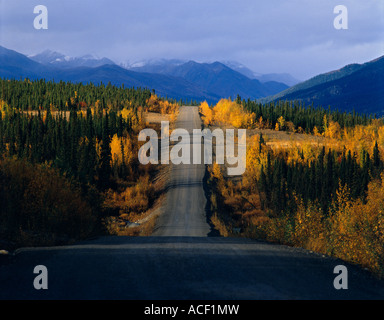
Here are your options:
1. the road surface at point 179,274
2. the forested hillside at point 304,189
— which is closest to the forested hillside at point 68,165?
the road surface at point 179,274

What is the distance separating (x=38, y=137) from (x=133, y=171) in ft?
42.7

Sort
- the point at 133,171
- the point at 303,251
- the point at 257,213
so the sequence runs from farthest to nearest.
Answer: the point at 133,171 → the point at 257,213 → the point at 303,251

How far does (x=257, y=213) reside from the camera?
32.2 metres

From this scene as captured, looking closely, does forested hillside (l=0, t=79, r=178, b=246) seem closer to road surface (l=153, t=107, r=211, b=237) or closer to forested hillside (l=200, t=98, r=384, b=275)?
road surface (l=153, t=107, r=211, b=237)

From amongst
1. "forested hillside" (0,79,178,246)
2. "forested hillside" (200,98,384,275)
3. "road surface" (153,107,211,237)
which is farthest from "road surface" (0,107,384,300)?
"road surface" (153,107,211,237)

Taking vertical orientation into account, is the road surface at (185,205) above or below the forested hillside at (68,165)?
below

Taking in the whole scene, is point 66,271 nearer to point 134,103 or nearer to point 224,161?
point 224,161

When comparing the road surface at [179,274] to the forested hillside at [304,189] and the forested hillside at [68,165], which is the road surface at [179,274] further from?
the forested hillside at [68,165]

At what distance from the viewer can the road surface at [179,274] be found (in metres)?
7.40

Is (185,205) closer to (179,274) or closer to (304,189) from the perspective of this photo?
(304,189)

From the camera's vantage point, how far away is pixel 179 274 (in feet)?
27.9
